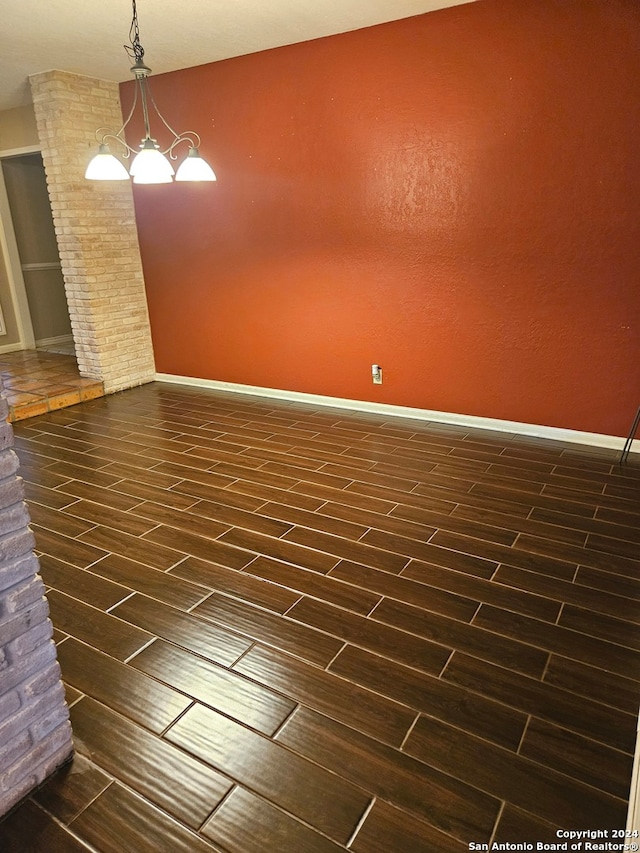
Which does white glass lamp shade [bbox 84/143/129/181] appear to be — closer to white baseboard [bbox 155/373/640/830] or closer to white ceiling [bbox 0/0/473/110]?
white ceiling [bbox 0/0/473/110]

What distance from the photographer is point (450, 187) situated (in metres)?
3.85

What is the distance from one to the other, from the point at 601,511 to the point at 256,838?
2.26 m

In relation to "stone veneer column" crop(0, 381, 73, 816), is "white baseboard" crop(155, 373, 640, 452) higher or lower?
lower

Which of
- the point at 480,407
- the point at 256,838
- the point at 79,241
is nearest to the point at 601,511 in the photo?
the point at 480,407

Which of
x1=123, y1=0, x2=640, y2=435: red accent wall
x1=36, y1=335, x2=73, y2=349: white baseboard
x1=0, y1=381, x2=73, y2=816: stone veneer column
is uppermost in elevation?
x1=123, y1=0, x2=640, y2=435: red accent wall

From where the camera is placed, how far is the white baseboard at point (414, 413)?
149 inches

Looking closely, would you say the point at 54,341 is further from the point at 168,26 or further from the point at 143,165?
the point at 143,165

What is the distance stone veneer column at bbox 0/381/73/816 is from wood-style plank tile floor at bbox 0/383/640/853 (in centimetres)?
9

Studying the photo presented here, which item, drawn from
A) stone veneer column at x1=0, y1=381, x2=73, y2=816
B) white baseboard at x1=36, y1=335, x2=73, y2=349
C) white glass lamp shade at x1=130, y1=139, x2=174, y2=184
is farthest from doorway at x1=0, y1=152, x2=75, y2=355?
A: stone veneer column at x1=0, y1=381, x2=73, y2=816

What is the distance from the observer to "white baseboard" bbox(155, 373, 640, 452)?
3.79 metres

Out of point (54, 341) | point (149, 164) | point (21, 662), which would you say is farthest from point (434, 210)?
point (54, 341)

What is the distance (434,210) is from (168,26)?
6.93 feet

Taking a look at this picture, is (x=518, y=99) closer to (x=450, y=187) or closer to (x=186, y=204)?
(x=450, y=187)

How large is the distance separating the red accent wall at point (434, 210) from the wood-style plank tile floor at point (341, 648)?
79 centimetres
